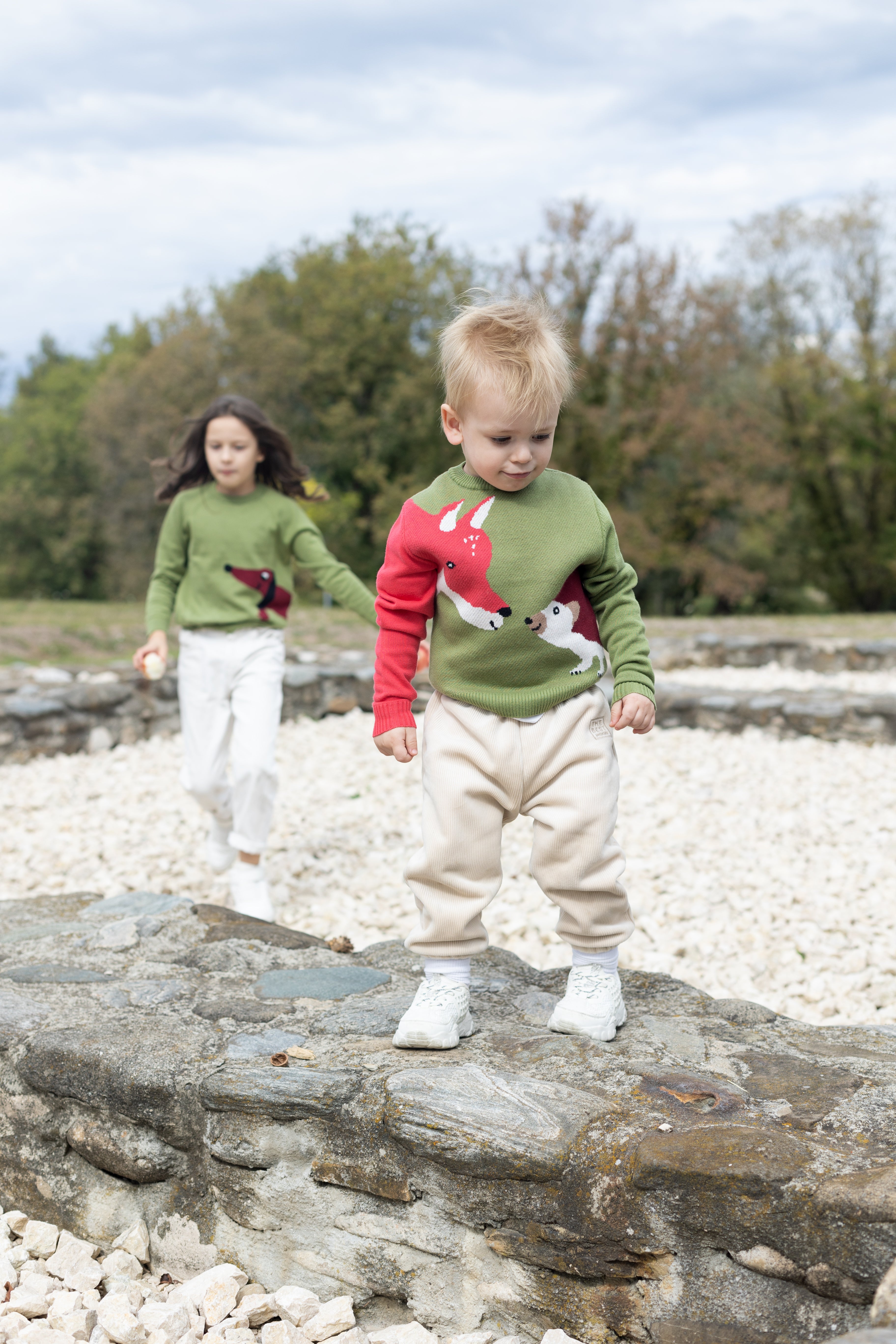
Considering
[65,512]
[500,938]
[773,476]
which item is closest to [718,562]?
[773,476]

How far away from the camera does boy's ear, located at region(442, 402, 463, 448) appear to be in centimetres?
212

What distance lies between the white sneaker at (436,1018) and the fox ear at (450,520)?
3.02 feet

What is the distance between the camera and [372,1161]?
195 cm

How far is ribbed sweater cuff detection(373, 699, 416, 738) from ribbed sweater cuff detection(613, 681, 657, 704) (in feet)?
1.38

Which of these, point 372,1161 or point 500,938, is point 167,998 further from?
point 500,938

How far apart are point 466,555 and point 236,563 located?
2.13 meters

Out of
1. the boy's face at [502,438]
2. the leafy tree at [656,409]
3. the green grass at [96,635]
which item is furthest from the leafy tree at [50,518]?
the boy's face at [502,438]

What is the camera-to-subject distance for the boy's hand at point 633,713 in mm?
2184

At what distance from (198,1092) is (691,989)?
3.89ft

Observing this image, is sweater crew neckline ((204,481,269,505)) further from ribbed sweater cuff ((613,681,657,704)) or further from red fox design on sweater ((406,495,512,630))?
ribbed sweater cuff ((613,681,657,704))

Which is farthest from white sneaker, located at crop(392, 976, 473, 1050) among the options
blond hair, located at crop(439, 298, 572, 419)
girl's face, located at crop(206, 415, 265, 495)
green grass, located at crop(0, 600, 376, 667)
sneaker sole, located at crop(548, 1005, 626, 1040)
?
green grass, located at crop(0, 600, 376, 667)

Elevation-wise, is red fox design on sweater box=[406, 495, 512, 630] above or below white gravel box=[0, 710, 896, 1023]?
above

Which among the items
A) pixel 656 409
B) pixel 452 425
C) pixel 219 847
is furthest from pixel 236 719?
pixel 656 409

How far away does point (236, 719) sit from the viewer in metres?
4.11
